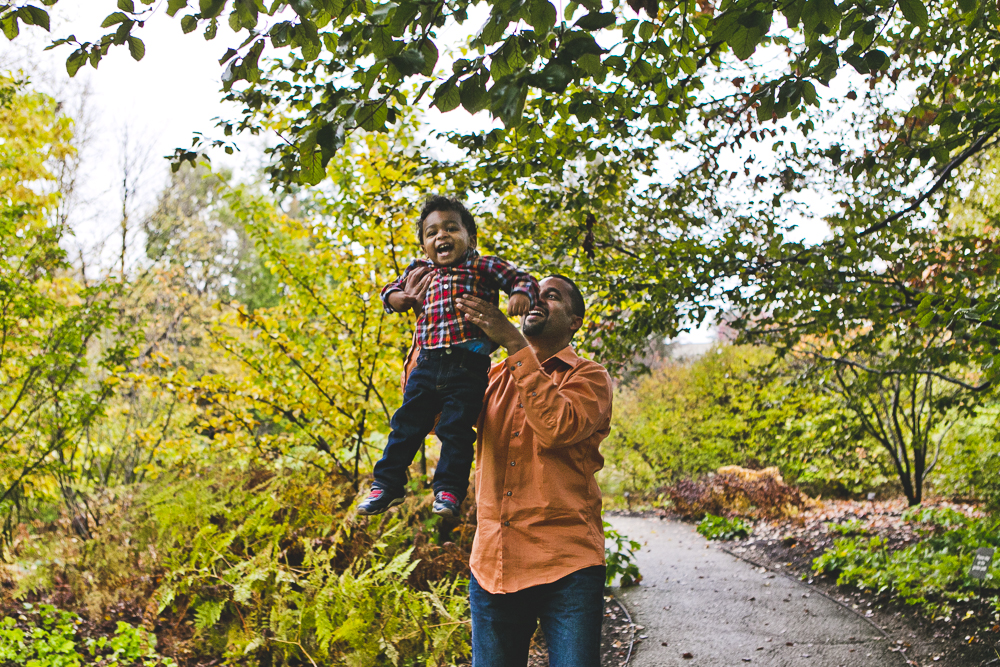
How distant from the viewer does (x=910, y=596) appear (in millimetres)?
5477

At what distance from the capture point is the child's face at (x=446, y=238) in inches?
102

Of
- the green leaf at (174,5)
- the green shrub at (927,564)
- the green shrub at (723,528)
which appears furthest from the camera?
the green shrub at (723,528)

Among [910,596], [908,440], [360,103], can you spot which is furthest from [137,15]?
[908,440]

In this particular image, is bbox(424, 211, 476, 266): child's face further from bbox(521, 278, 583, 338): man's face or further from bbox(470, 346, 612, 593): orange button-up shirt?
bbox(470, 346, 612, 593): orange button-up shirt

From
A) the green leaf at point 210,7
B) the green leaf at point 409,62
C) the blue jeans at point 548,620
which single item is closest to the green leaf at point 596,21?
the green leaf at point 409,62

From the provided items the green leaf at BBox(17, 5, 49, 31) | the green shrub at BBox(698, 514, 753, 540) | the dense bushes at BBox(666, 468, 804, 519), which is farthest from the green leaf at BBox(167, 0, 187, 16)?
the dense bushes at BBox(666, 468, 804, 519)

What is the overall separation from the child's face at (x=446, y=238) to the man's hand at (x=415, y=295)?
0.09 metres

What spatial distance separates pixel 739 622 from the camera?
17.6ft

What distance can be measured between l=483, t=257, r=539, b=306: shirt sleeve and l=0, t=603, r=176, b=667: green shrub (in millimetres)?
3437

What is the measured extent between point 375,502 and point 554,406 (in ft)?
2.49

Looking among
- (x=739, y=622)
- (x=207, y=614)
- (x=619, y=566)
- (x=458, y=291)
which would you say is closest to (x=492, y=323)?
(x=458, y=291)

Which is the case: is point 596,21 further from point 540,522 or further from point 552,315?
point 540,522

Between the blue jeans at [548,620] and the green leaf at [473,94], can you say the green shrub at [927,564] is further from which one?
the green leaf at [473,94]

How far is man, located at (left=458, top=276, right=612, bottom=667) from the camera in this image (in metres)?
1.92
